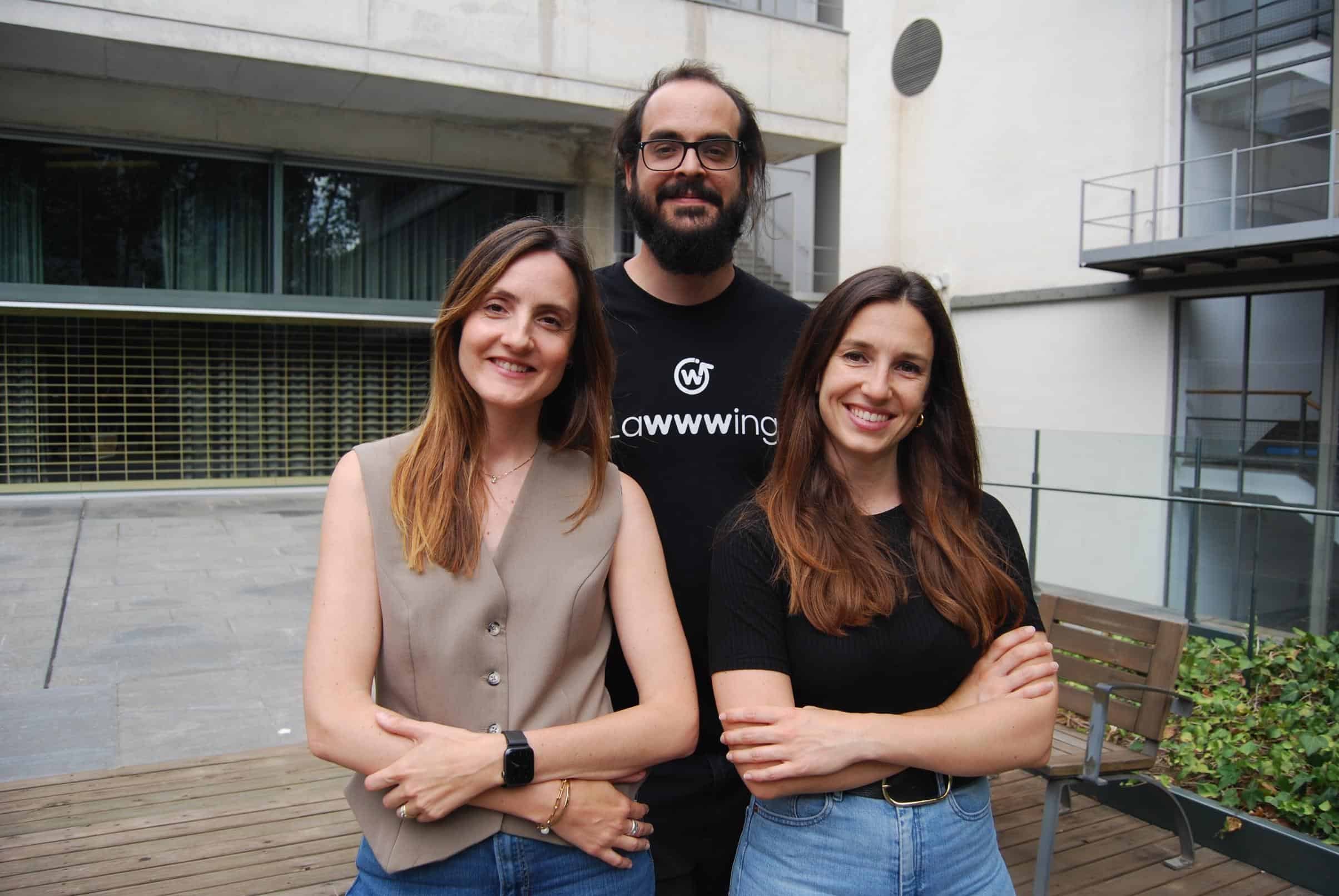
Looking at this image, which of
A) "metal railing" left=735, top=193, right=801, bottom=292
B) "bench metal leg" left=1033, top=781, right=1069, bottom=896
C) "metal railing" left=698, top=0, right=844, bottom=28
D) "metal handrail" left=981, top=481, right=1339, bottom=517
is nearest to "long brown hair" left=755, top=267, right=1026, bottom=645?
"bench metal leg" left=1033, top=781, right=1069, bottom=896

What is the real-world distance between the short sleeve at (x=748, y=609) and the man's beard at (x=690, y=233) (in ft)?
2.38

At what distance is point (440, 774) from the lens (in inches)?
64.4

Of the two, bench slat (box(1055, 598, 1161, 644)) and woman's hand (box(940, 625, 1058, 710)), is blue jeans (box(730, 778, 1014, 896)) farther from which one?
bench slat (box(1055, 598, 1161, 644))

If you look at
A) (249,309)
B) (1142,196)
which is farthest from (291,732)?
(1142,196)

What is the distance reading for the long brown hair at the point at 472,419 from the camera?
1777 mm

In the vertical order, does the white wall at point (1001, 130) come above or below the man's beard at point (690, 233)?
above

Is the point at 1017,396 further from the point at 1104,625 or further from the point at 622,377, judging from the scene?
the point at 622,377

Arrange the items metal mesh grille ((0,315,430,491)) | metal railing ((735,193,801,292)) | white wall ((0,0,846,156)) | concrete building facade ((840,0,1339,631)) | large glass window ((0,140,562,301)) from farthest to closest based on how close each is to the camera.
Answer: metal railing ((735,193,801,292))
metal mesh grille ((0,315,430,491))
large glass window ((0,140,562,301))
white wall ((0,0,846,156))
concrete building facade ((840,0,1339,631))

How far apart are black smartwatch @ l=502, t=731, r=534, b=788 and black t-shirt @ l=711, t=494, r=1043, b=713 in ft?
1.43

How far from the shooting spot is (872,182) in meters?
17.7

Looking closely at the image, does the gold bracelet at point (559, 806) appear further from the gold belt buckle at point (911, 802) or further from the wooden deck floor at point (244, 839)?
the wooden deck floor at point (244, 839)

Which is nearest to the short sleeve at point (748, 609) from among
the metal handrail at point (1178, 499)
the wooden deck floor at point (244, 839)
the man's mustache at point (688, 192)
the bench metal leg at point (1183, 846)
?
the man's mustache at point (688, 192)

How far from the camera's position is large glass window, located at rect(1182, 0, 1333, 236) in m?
11.3

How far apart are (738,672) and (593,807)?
1.21ft
